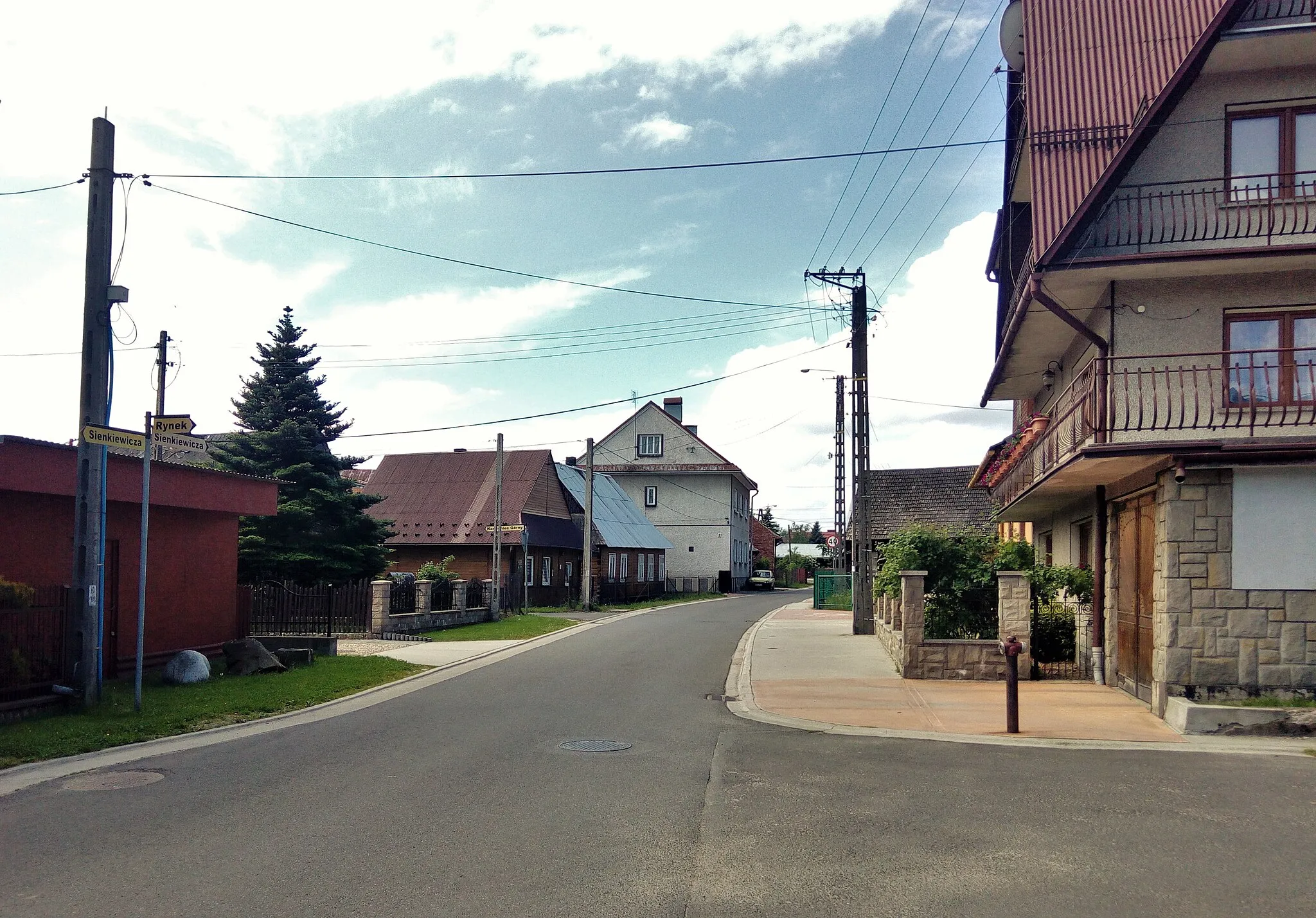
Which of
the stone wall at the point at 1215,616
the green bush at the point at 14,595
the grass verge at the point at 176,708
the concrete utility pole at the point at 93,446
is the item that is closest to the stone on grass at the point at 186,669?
the grass verge at the point at 176,708

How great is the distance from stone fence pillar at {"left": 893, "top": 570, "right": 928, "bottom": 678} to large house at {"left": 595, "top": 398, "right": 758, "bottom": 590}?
50902 mm

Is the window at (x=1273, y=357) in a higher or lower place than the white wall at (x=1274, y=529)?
higher

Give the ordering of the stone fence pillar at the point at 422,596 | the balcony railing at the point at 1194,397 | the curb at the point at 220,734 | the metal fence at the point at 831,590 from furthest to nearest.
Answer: the metal fence at the point at 831,590, the stone fence pillar at the point at 422,596, the balcony railing at the point at 1194,397, the curb at the point at 220,734

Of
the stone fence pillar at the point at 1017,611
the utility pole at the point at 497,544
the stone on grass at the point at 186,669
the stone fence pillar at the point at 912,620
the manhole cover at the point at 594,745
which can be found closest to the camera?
the manhole cover at the point at 594,745

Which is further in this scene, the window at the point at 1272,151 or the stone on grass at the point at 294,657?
the stone on grass at the point at 294,657

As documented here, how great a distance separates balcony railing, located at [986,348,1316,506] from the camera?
41.2 feet

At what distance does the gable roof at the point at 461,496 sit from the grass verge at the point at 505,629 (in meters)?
8.34

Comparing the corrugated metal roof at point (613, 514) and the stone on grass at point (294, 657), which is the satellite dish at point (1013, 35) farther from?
the corrugated metal roof at point (613, 514)

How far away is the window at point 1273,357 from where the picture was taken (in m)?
12.9

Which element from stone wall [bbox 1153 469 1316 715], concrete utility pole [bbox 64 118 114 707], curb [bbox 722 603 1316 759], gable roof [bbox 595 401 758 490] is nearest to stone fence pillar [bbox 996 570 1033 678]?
stone wall [bbox 1153 469 1316 715]

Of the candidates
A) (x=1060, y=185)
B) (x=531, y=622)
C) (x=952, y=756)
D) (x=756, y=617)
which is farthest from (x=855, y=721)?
(x=756, y=617)

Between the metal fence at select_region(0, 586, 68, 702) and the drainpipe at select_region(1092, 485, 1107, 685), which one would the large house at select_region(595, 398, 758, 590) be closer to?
the drainpipe at select_region(1092, 485, 1107, 685)

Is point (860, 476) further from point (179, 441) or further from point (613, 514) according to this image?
point (613, 514)

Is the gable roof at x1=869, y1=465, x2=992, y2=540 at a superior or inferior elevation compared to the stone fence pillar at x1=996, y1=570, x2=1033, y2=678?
superior
